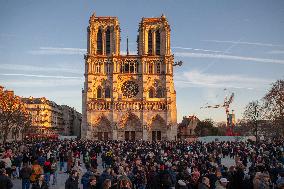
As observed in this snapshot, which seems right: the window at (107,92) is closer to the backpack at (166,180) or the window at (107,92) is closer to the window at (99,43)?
the window at (99,43)

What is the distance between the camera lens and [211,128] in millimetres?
83062

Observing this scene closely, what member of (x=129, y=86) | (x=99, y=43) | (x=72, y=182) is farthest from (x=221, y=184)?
(x=99, y=43)

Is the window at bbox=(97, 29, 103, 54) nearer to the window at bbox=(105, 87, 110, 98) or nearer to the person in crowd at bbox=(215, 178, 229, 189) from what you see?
the window at bbox=(105, 87, 110, 98)

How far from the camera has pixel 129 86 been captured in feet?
227

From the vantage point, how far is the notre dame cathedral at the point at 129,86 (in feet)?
218

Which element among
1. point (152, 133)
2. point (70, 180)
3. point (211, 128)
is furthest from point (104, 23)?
point (70, 180)

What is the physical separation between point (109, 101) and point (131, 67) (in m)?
7.79

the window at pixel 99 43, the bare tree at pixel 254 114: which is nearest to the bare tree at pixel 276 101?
the bare tree at pixel 254 114


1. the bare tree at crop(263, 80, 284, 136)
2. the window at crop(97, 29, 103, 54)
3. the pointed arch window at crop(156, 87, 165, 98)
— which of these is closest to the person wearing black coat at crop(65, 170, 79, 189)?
the bare tree at crop(263, 80, 284, 136)

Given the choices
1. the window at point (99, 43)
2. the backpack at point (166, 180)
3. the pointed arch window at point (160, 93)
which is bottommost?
the backpack at point (166, 180)

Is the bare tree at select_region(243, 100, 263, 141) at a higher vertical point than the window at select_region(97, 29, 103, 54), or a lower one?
lower

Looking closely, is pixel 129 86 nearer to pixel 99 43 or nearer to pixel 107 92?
pixel 107 92

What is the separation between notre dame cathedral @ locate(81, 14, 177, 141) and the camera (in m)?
66.6

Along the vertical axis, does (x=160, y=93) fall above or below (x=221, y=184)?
above
